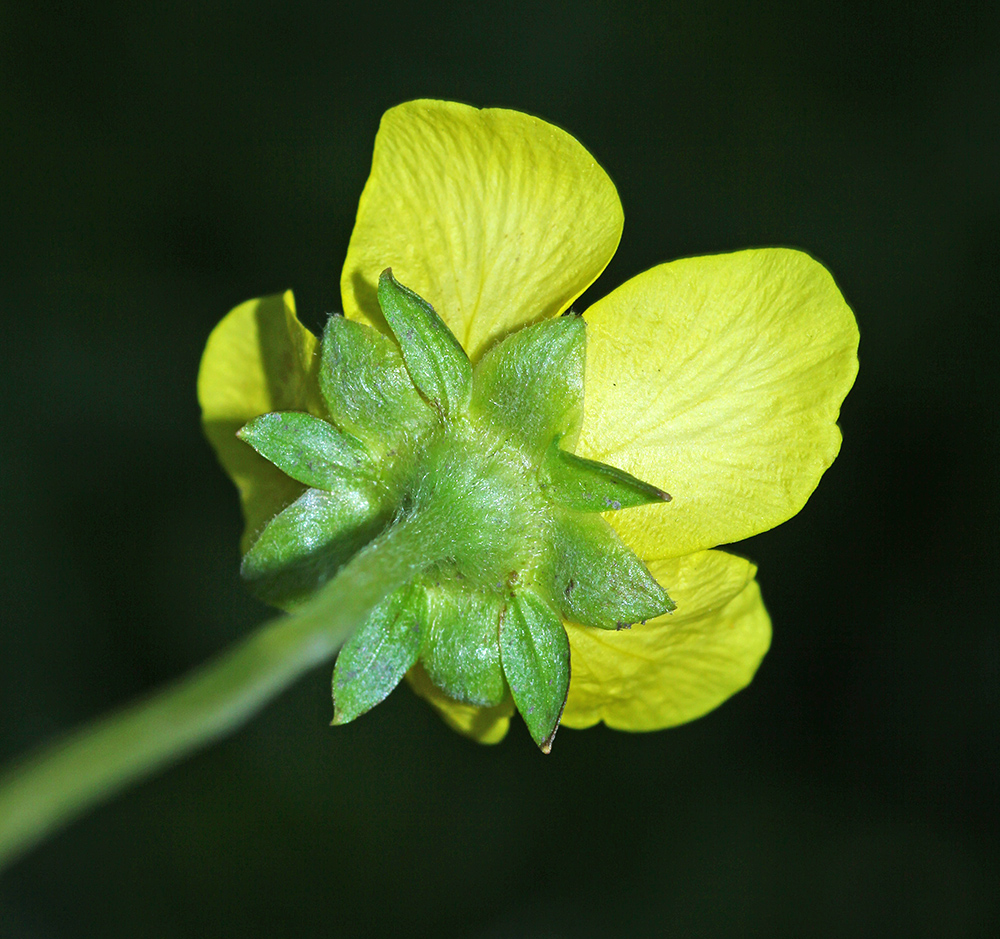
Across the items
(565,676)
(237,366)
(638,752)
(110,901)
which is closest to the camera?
(565,676)

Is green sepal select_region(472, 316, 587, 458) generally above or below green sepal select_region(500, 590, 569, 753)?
above

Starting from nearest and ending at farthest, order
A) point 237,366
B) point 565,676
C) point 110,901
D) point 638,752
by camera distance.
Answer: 1. point 565,676
2. point 237,366
3. point 110,901
4. point 638,752

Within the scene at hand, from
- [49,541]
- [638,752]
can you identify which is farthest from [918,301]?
[49,541]

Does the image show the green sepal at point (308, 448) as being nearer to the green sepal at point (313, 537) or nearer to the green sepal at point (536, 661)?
the green sepal at point (313, 537)

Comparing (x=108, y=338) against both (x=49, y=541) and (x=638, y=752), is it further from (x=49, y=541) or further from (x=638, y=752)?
(x=638, y=752)

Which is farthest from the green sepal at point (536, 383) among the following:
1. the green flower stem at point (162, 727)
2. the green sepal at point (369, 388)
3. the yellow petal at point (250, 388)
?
the green flower stem at point (162, 727)

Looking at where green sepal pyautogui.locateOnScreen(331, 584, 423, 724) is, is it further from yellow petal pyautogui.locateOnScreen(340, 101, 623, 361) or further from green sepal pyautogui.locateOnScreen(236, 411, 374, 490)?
yellow petal pyautogui.locateOnScreen(340, 101, 623, 361)

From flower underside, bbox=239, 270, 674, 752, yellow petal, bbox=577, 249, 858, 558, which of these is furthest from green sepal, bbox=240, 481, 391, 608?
yellow petal, bbox=577, 249, 858, 558
